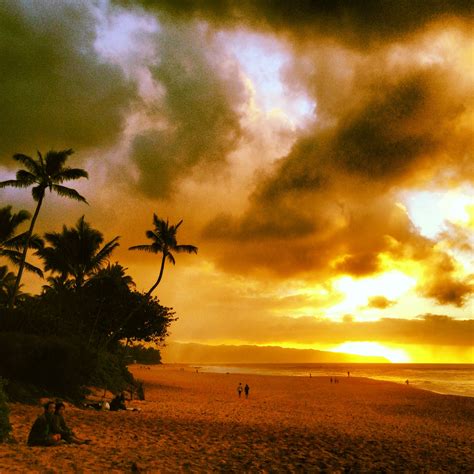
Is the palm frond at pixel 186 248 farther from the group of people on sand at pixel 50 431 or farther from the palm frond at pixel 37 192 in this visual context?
the group of people on sand at pixel 50 431

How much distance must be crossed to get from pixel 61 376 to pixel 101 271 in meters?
17.1

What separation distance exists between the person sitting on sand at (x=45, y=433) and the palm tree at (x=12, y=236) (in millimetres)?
23863

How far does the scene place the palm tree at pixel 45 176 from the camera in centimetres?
2583

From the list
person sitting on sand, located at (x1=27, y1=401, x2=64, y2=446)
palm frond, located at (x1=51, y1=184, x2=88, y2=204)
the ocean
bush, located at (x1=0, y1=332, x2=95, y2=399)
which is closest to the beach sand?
person sitting on sand, located at (x1=27, y1=401, x2=64, y2=446)

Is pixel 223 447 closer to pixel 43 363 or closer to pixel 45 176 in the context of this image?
pixel 43 363

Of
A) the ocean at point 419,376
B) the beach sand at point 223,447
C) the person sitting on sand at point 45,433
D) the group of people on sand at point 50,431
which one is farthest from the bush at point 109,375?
the ocean at point 419,376

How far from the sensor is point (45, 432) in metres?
9.45

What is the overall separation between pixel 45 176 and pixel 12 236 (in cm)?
773

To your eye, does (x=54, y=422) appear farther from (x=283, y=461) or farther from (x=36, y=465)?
(x=283, y=461)

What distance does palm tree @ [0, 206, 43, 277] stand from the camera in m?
29.9

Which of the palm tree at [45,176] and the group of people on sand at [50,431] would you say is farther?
the palm tree at [45,176]

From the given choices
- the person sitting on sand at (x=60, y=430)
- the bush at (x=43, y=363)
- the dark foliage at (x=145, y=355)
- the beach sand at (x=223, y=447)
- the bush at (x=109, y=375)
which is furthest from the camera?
the dark foliage at (x=145, y=355)

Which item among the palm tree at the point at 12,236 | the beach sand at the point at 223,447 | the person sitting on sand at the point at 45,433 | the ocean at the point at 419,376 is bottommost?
the beach sand at the point at 223,447

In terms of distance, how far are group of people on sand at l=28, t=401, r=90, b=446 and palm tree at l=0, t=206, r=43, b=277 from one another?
78.1ft
